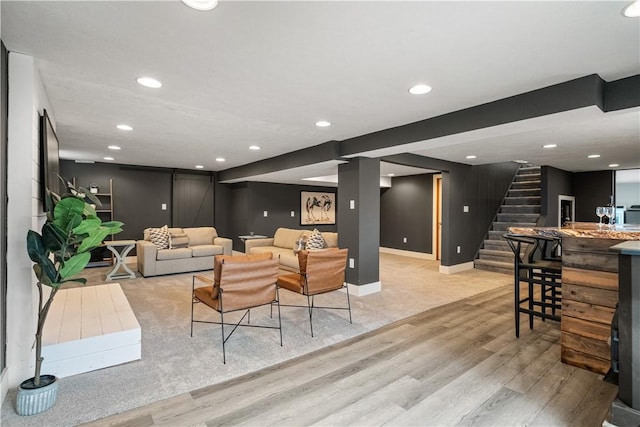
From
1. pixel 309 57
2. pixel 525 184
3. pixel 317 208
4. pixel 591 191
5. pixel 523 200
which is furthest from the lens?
pixel 317 208

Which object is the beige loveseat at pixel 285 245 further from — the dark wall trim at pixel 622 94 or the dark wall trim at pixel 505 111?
the dark wall trim at pixel 622 94

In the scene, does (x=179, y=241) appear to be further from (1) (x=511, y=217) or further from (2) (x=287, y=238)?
(1) (x=511, y=217)

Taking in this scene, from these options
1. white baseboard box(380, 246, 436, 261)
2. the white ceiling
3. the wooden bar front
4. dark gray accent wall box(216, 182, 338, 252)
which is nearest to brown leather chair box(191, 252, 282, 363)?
the white ceiling

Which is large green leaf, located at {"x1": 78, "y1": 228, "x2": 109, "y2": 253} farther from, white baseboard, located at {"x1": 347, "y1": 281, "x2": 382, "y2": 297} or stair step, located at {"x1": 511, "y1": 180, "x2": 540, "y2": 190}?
stair step, located at {"x1": 511, "y1": 180, "x2": 540, "y2": 190}

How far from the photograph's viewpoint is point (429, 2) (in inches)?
58.4

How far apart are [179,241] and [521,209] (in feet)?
25.3

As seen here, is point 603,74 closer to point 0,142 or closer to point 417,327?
point 417,327

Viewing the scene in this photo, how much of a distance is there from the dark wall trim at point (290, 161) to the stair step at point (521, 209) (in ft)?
17.6

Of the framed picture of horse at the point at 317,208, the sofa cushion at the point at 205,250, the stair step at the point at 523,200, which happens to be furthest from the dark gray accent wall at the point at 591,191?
the sofa cushion at the point at 205,250

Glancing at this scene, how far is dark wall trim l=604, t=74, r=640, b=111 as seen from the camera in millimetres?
2342

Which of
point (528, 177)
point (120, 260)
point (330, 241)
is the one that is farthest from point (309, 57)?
point (528, 177)

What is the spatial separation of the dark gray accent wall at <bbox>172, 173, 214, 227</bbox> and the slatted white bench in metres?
5.03

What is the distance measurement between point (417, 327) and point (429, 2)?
2857 millimetres

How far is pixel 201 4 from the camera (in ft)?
4.89
